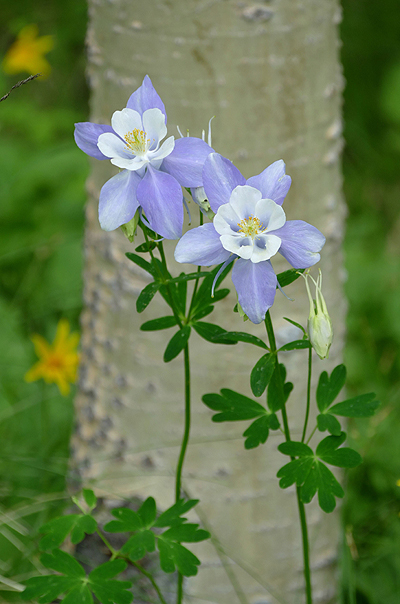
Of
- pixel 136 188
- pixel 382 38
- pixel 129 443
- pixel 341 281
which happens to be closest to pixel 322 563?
pixel 129 443

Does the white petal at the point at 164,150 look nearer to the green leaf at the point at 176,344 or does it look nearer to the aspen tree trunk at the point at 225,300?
the green leaf at the point at 176,344

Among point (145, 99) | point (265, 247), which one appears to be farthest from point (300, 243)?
point (145, 99)

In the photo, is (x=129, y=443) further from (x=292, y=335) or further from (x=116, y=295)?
(x=292, y=335)

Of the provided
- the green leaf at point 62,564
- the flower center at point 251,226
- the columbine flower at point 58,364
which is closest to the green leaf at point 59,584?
the green leaf at point 62,564

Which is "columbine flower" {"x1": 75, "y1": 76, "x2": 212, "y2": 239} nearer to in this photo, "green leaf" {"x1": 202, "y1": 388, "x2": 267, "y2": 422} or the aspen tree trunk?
"green leaf" {"x1": 202, "y1": 388, "x2": 267, "y2": 422}

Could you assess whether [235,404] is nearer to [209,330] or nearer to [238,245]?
[209,330]

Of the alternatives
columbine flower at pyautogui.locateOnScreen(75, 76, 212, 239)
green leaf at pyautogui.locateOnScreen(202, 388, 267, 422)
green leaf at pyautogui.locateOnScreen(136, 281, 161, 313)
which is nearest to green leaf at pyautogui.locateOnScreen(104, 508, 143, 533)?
green leaf at pyautogui.locateOnScreen(202, 388, 267, 422)
